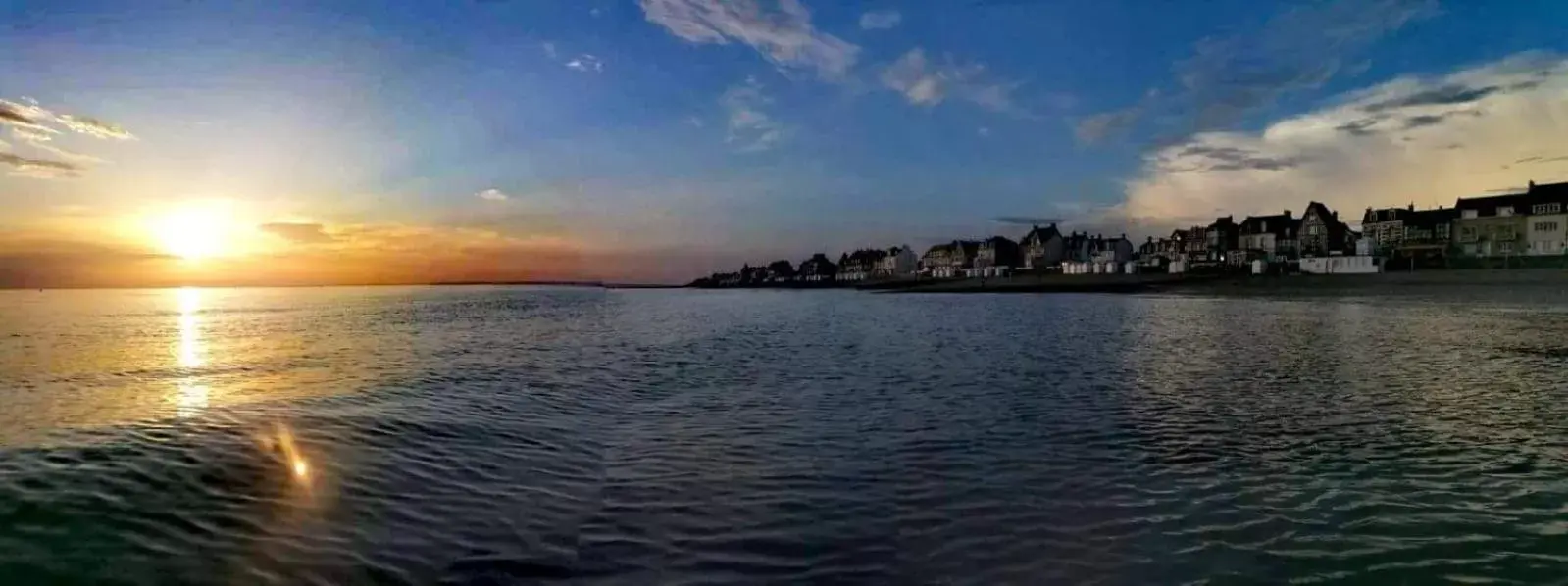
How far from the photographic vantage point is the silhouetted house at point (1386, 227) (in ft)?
380

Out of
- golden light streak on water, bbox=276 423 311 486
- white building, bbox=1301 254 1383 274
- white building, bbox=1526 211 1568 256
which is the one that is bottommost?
golden light streak on water, bbox=276 423 311 486

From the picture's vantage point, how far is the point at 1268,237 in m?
138

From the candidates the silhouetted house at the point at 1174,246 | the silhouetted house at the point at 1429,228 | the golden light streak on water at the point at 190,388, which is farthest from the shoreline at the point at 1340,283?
the golden light streak on water at the point at 190,388

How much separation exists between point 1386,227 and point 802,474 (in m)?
140

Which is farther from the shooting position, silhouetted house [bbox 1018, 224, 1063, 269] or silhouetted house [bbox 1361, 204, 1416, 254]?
silhouetted house [bbox 1018, 224, 1063, 269]

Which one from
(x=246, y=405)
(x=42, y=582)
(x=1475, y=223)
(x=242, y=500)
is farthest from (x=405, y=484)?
(x=1475, y=223)

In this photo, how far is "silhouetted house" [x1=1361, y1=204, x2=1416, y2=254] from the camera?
115938mm

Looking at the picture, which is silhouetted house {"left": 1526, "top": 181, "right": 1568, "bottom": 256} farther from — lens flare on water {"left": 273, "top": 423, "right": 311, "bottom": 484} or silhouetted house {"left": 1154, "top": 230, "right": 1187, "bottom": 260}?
lens flare on water {"left": 273, "top": 423, "right": 311, "bottom": 484}

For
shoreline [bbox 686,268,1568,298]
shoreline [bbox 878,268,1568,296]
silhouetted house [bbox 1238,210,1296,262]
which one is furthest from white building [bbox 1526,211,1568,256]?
silhouetted house [bbox 1238,210,1296,262]

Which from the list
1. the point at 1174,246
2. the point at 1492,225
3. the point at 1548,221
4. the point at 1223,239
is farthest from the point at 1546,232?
the point at 1174,246

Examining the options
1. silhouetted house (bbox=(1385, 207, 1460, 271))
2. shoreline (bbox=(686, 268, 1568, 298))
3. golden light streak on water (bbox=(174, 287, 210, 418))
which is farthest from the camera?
silhouetted house (bbox=(1385, 207, 1460, 271))

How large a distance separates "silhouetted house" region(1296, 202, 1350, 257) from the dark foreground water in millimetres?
119003

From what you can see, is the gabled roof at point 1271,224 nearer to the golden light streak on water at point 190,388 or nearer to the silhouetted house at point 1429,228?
the silhouetted house at point 1429,228

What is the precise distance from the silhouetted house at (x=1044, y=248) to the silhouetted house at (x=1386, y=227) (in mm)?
66703
